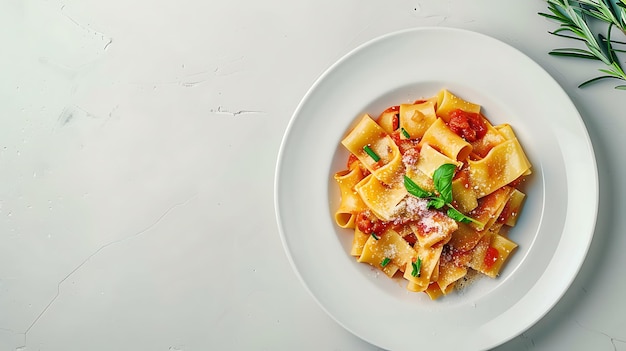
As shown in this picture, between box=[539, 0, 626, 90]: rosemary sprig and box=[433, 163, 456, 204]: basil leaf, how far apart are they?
854 millimetres

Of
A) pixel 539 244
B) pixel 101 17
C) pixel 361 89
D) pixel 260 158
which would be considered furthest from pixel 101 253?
pixel 539 244

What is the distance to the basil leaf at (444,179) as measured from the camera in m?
3.10

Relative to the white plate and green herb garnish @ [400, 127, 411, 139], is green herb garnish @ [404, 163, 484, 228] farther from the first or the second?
the white plate

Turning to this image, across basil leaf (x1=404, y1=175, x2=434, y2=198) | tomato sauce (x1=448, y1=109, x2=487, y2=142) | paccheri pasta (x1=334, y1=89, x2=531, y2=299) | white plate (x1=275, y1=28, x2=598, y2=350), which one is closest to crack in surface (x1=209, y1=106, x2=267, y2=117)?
white plate (x1=275, y1=28, x2=598, y2=350)

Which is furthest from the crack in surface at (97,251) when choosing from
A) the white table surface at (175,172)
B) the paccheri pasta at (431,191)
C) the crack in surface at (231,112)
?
the paccheri pasta at (431,191)

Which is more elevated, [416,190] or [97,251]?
[416,190]

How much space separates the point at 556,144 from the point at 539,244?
49 centimetres

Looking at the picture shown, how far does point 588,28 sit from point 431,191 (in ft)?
3.57

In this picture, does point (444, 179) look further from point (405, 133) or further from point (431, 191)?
point (405, 133)

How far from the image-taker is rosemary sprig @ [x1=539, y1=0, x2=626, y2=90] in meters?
3.07

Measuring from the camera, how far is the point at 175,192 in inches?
145

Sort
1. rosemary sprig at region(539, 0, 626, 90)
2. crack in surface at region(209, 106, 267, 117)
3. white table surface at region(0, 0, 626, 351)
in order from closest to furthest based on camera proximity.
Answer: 1. rosemary sprig at region(539, 0, 626, 90)
2. white table surface at region(0, 0, 626, 351)
3. crack in surface at region(209, 106, 267, 117)

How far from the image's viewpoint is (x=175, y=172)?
3684mm

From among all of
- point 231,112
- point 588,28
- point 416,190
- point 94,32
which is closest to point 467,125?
point 416,190
